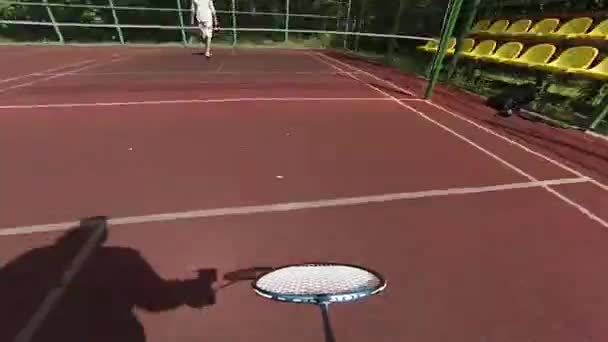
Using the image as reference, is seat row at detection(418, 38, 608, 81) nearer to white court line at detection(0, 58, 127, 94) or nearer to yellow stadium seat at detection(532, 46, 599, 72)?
yellow stadium seat at detection(532, 46, 599, 72)

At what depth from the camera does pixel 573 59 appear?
7664 mm

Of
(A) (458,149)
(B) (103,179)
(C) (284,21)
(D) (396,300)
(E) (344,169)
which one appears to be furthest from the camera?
(C) (284,21)

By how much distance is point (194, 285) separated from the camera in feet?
9.45

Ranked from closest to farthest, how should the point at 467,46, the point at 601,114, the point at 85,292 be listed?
the point at 85,292, the point at 601,114, the point at 467,46

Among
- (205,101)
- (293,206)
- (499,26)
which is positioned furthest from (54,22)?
(293,206)

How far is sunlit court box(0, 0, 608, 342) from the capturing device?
100 inches

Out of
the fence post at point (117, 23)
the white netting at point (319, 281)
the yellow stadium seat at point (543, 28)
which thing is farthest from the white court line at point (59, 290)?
the fence post at point (117, 23)

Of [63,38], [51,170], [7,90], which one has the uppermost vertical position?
[51,170]

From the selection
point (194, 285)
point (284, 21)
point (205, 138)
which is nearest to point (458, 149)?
point (205, 138)

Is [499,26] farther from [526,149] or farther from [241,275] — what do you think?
[241,275]

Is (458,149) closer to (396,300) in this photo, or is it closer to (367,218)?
(367,218)

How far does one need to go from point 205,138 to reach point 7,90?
5.22m

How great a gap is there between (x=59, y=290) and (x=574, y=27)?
9.83 metres

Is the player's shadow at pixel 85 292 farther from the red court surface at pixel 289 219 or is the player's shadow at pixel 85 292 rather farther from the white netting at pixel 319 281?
the white netting at pixel 319 281
